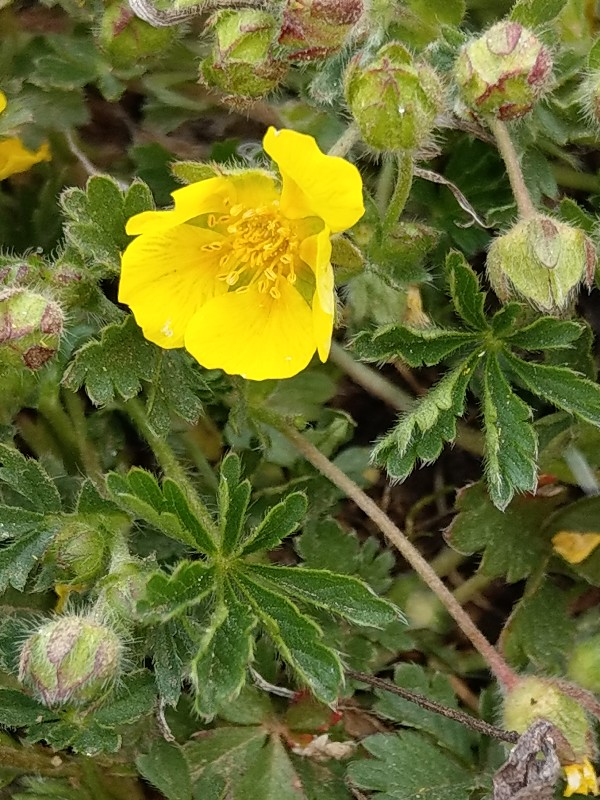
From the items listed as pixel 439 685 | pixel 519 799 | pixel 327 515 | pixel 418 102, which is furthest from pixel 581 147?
pixel 519 799

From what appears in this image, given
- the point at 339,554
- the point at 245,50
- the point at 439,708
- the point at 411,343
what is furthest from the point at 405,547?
the point at 245,50

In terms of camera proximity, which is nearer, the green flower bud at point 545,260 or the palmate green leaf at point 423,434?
the green flower bud at point 545,260

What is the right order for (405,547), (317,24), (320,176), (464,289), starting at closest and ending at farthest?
(320,176), (317,24), (464,289), (405,547)

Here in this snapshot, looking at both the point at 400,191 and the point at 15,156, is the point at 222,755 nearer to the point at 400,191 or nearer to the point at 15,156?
the point at 400,191

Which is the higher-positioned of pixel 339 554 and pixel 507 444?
pixel 507 444

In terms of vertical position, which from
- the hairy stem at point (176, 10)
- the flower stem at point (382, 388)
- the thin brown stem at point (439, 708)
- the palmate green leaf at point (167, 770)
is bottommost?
the palmate green leaf at point (167, 770)

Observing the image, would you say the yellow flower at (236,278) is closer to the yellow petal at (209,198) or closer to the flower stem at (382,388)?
the yellow petal at (209,198)

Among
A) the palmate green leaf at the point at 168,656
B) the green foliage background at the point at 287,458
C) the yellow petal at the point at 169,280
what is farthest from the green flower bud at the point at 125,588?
the yellow petal at the point at 169,280
